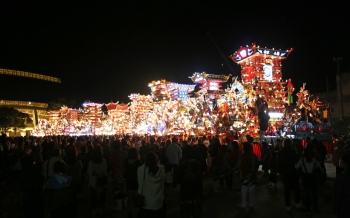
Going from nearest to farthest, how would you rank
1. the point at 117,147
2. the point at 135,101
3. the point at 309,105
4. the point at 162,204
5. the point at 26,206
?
the point at 162,204 → the point at 26,206 → the point at 117,147 → the point at 309,105 → the point at 135,101

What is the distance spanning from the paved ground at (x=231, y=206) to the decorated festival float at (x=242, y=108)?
993 centimetres

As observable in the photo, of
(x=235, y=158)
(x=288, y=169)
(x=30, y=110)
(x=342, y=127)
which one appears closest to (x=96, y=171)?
(x=235, y=158)

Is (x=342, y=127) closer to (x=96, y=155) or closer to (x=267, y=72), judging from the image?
(x=267, y=72)

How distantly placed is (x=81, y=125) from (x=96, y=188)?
167ft

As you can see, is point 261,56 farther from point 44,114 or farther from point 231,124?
point 44,114

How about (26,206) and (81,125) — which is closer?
(26,206)

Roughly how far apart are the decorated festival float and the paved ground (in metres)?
9.93

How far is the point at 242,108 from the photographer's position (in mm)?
22844

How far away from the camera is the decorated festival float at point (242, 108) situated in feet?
72.8

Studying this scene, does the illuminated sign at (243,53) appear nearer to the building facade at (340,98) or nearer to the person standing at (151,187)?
the building facade at (340,98)

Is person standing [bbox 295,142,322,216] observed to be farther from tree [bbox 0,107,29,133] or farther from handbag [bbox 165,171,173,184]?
tree [bbox 0,107,29,133]

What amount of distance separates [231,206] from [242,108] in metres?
15.9

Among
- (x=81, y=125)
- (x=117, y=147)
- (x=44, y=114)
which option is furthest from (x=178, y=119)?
(x=44, y=114)

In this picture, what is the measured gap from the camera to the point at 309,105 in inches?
1021
